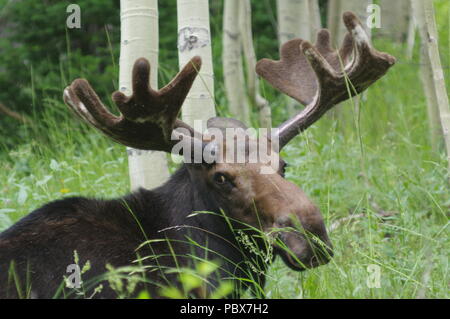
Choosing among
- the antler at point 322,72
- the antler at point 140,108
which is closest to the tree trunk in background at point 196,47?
the antler at point 322,72

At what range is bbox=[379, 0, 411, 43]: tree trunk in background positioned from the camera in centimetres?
1216

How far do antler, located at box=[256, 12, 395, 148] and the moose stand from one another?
0.4 inches

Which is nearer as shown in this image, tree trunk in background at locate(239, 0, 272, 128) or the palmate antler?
the palmate antler

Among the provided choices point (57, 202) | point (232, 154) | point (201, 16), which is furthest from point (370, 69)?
point (57, 202)

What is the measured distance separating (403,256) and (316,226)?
1.16 m

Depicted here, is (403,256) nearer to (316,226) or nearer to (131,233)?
(316,226)

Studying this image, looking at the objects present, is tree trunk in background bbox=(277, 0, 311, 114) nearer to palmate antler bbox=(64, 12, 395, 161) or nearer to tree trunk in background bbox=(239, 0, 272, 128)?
tree trunk in background bbox=(239, 0, 272, 128)

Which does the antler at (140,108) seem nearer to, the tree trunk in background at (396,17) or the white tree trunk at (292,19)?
the white tree trunk at (292,19)

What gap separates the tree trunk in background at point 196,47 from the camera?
5.55 meters

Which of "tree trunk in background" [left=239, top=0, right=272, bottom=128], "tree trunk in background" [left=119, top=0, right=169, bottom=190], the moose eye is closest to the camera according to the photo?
the moose eye

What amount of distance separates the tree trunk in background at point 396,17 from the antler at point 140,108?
27.3 ft

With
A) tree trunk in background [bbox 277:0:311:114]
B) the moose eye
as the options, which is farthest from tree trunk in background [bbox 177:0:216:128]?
tree trunk in background [bbox 277:0:311:114]

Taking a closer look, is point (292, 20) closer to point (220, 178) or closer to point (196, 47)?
point (196, 47)

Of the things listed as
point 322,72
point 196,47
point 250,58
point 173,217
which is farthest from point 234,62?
point 173,217
